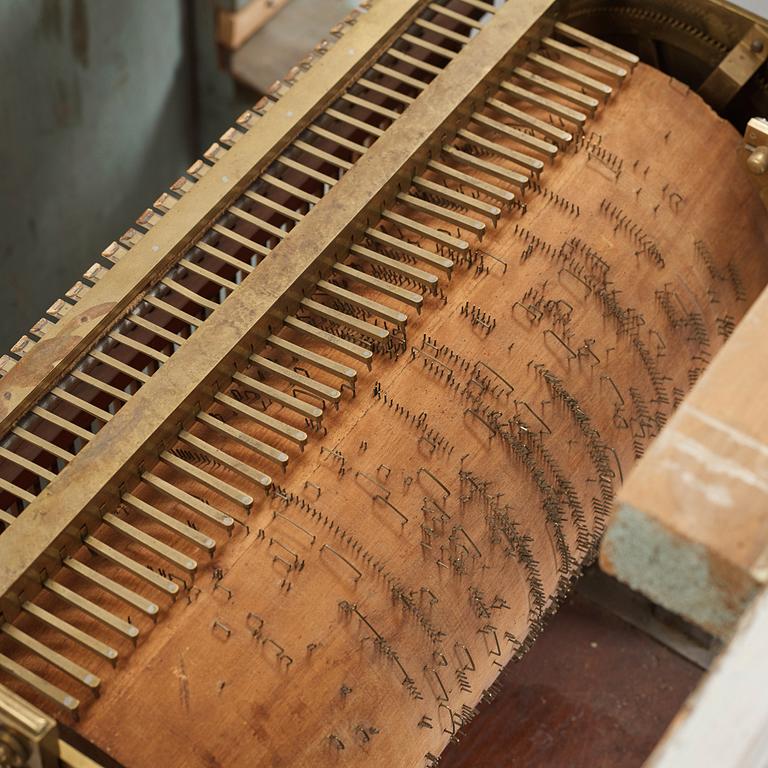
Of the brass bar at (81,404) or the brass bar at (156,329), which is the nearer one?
the brass bar at (81,404)

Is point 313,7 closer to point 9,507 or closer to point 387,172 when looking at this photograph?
point 387,172

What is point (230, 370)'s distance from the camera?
2.98 m

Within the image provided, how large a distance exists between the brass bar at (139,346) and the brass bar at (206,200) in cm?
3

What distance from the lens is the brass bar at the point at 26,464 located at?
111 inches

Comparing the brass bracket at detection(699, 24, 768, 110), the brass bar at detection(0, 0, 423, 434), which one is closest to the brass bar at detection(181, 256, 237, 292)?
the brass bar at detection(0, 0, 423, 434)

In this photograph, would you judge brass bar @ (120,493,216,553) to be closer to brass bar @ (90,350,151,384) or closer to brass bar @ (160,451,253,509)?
brass bar @ (160,451,253,509)

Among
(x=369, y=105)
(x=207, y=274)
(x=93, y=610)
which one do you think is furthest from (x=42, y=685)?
(x=369, y=105)

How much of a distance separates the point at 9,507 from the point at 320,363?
0.64m

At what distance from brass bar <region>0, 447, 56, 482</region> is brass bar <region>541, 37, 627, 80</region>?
1.55m

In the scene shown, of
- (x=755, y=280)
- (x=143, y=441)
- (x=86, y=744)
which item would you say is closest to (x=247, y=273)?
(x=143, y=441)

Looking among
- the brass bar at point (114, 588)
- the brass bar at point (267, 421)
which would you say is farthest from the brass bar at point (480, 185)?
the brass bar at point (114, 588)

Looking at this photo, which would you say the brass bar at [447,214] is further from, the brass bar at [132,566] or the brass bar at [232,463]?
the brass bar at [132,566]

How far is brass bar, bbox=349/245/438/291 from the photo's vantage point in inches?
123

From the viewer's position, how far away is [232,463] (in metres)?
2.87
